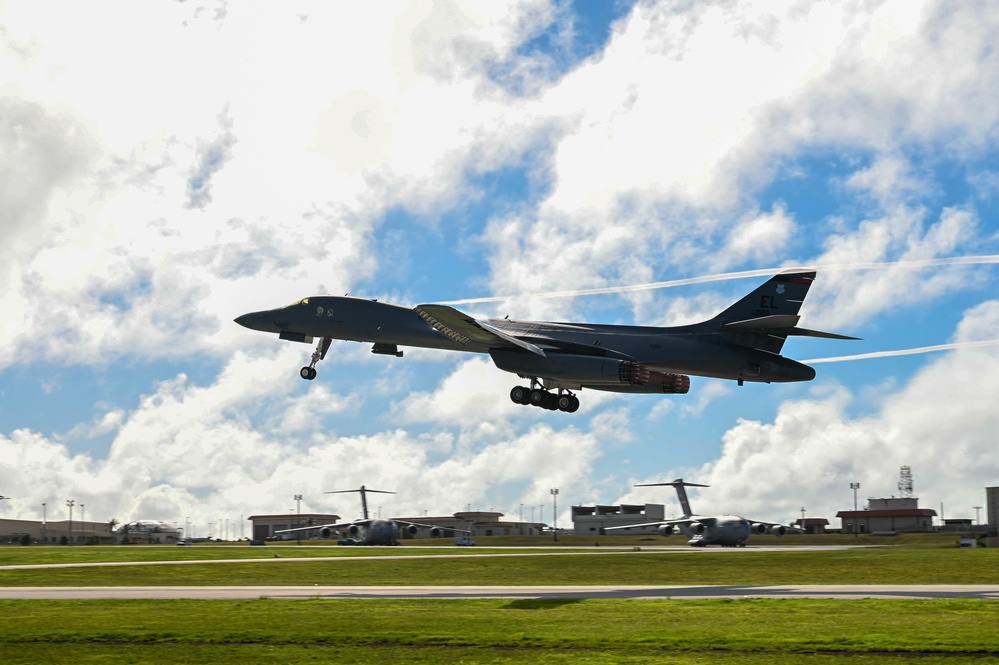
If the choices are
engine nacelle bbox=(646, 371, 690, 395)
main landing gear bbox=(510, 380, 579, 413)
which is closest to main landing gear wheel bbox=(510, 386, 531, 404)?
main landing gear bbox=(510, 380, 579, 413)

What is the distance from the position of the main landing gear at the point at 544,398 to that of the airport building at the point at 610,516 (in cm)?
11975

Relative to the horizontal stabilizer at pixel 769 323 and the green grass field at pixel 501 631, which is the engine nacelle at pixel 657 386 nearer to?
the horizontal stabilizer at pixel 769 323

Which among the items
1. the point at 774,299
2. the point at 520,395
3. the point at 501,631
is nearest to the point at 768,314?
the point at 774,299

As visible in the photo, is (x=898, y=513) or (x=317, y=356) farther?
(x=898, y=513)

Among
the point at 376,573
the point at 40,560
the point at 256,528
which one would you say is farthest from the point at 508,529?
the point at 376,573

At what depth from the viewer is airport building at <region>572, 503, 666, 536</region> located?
162 metres

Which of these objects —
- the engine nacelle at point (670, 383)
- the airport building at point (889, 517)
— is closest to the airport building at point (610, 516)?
the airport building at point (889, 517)

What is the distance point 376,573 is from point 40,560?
26.7 meters

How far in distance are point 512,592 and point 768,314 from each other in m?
13.9

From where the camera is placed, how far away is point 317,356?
43406 mm

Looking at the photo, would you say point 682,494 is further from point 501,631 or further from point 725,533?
point 501,631

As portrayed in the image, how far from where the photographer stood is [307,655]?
65.9 feet

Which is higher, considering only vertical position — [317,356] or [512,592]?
[317,356]

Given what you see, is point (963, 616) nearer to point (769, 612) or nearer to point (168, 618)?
point (769, 612)
